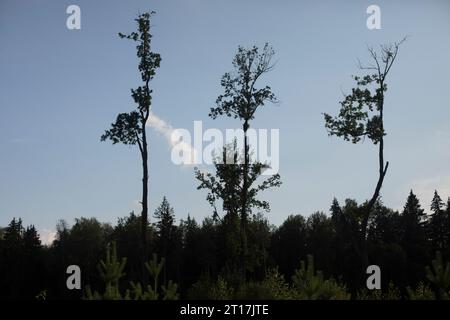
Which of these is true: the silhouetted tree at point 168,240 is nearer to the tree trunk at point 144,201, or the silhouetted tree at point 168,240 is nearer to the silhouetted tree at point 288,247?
the silhouetted tree at point 288,247

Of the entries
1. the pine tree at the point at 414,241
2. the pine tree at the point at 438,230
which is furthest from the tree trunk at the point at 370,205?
the pine tree at the point at 438,230

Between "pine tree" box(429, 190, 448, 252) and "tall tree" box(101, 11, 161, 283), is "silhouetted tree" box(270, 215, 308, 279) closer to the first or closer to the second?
"pine tree" box(429, 190, 448, 252)

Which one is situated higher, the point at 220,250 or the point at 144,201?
the point at 144,201

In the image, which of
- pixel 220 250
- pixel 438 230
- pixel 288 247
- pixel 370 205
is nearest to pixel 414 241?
pixel 438 230

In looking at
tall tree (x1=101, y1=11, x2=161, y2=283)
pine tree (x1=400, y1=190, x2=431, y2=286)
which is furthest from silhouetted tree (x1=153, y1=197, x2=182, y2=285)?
tall tree (x1=101, y1=11, x2=161, y2=283)

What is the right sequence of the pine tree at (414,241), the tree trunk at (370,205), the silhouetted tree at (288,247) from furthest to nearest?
the silhouetted tree at (288,247)
the pine tree at (414,241)
the tree trunk at (370,205)

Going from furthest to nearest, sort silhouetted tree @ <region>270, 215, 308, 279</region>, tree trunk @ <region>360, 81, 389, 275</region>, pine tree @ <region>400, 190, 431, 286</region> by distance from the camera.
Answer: silhouetted tree @ <region>270, 215, 308, 279</region>
pine tree @ <region>400, 190, 431, 286</region>
tree trunk @ <region>360, 81, 389, 275</region>

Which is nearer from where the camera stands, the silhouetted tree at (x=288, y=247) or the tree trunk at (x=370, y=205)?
the tree trunk at (x=370, y=205)

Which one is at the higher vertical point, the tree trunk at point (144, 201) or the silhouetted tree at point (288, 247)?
the tree trunk at point (144, 201)

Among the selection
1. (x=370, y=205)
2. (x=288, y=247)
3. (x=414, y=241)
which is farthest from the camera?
(x=288, y=247)

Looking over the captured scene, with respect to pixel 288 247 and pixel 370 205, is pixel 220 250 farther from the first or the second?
pixel 370 205
